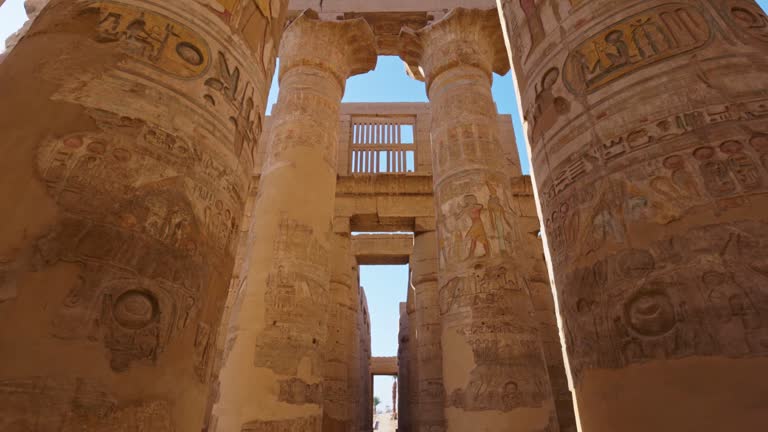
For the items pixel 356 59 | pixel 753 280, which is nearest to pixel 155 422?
pixel 753 280

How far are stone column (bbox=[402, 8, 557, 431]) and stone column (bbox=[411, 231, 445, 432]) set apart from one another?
2.82 metres

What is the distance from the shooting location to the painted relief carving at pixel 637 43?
244 cm

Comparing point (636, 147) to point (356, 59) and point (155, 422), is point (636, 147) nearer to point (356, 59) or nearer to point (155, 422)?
point (155, 422)

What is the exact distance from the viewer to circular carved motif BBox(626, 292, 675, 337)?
1.92 meters

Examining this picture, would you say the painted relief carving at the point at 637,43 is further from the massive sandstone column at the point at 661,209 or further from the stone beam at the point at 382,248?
the stone beam at the point at 382,248

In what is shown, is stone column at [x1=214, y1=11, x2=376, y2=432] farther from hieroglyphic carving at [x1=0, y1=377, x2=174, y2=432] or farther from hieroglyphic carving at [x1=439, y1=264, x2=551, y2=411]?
hieroglyphic carving at [x1=0, y1=377, x2=174, y2=432]

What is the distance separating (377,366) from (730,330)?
1838 cm

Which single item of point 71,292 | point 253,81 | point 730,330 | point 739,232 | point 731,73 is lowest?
point 730,330

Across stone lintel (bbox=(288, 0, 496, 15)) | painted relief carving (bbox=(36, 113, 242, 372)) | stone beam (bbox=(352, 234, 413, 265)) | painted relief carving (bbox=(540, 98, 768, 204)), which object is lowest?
painted relief carving (bbox=(36, 113, 242, 372))

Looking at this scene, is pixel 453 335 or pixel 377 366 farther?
pixel 377 366

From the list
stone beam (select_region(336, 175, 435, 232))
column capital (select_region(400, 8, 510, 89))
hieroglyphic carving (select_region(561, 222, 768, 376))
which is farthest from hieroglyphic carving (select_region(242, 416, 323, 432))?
column capital (select_region(400, 8, 510, 89))

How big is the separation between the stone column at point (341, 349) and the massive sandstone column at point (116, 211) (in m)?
7.03

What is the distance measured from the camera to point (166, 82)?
2.52 meters

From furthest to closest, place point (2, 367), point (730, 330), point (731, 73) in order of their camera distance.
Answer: point (731, 73) → point (730, 330) → point (2, 367)
